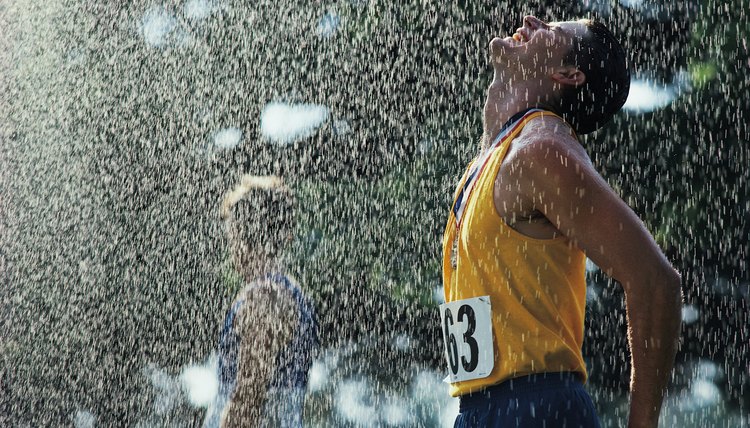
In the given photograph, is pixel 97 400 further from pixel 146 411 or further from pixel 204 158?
pixel 204 158

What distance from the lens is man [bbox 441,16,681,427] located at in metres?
1.82

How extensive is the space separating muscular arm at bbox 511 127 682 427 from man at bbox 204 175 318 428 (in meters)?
1.68

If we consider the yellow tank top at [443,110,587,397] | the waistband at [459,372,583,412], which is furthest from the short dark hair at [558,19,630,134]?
the waistband at [459,372,583,412]

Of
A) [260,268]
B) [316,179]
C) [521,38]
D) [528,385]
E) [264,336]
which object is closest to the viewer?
[528,385]

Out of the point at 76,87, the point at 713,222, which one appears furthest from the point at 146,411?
the point at 713,222

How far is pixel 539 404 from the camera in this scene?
74.5 inches

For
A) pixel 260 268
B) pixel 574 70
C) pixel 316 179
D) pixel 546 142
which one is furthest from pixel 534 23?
pixel 316 179

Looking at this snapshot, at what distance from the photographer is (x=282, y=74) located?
11047 millimetres

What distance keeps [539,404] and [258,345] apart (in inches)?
63.6

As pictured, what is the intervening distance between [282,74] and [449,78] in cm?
279

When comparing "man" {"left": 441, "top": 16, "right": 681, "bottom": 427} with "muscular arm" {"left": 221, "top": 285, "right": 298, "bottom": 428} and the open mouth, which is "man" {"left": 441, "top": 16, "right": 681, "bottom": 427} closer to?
the open mouth

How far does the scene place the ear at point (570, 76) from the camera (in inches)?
96.6

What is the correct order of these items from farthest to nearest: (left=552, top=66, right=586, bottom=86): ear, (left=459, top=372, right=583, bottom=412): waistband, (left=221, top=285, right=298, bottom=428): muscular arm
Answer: (left=221, top=285, right=298, bottom=428): muscular arm < (left=552, top=66, right=586, bottom=86): ear < (left=459, top=372, right=583, bottom=412): waistband

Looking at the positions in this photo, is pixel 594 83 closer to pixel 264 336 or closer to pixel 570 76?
pixel 570 76
